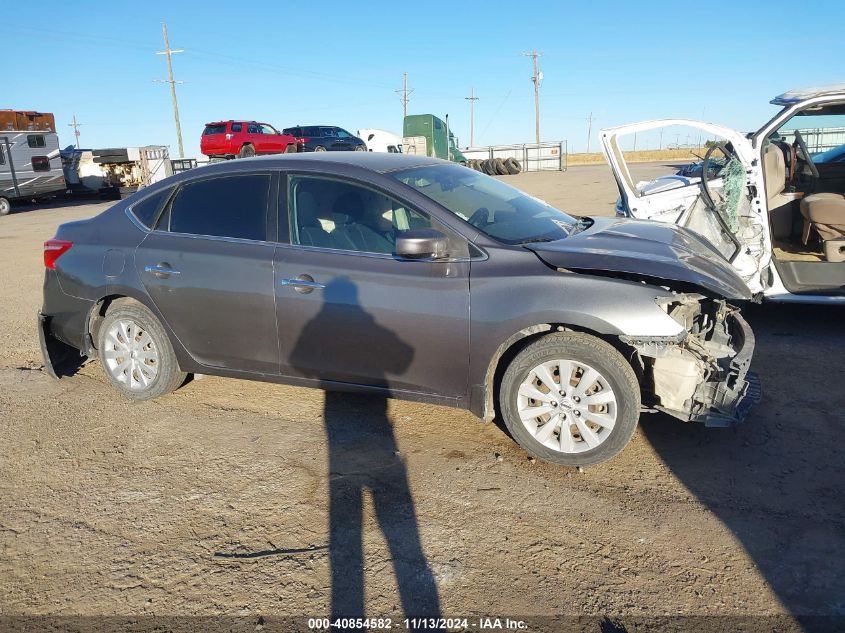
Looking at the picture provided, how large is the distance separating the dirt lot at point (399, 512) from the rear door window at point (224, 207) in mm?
1285

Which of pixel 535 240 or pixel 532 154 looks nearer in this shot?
pixel 535 240

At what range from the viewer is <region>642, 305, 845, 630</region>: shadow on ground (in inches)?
104

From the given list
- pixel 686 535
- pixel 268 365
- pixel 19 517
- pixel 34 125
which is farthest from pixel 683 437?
pixel 34 125

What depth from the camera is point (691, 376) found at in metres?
3.48

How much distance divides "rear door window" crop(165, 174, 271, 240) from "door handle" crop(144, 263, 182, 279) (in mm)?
271

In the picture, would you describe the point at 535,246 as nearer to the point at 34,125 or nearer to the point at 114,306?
the point at 114,306

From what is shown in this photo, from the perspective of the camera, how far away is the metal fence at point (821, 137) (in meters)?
6.53

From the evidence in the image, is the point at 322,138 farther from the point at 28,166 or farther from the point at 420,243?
the point at 420,243

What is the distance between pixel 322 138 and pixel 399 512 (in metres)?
28.6

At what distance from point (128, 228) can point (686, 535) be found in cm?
409

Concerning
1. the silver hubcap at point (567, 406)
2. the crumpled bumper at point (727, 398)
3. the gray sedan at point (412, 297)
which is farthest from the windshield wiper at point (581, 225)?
the crumpled bumper at point (727, 398)

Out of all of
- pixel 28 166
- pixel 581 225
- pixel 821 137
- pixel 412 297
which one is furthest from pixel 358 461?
pixel 28 166

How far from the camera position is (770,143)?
20.9 ft

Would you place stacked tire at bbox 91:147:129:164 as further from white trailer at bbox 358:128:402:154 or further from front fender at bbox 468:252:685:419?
front fender at bbox 468:252:685:419
